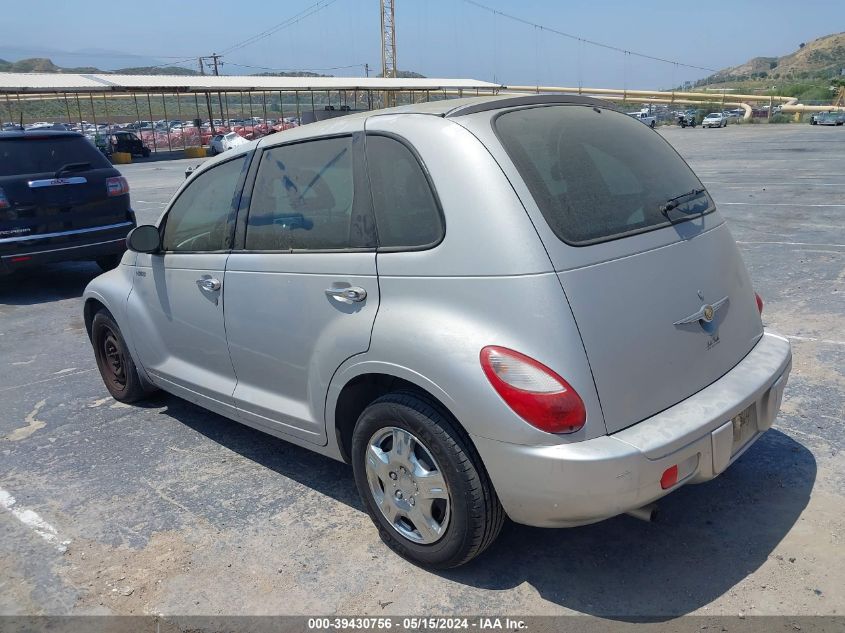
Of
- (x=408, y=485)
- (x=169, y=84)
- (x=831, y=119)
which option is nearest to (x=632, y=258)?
(x=408, y=485)

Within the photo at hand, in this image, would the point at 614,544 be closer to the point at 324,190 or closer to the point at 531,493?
the point at 531,493

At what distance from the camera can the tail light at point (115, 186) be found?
840 cm

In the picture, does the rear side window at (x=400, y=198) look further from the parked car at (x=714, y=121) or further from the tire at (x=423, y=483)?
the parked car at (x=714, y=121)

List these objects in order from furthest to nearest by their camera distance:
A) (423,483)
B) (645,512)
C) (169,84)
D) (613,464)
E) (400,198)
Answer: (169,84), (400,198), (423,483), (645,512), (613,464)

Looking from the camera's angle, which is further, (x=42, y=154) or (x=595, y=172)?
(x=42, y=154)

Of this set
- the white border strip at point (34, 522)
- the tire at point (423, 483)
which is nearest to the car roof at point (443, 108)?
the tire at point (423, 483)

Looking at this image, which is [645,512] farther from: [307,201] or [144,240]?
[144,240]

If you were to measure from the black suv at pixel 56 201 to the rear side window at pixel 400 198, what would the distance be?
6.10 meters

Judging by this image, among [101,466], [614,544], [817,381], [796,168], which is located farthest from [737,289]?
[796,168]

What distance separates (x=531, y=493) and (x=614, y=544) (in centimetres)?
81

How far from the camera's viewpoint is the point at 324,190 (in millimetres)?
3400

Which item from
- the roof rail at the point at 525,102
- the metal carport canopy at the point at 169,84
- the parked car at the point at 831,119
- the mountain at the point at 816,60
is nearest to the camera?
the roof rail at the point at 525,102

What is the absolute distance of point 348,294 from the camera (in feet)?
10.1

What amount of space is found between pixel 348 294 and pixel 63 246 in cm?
624
